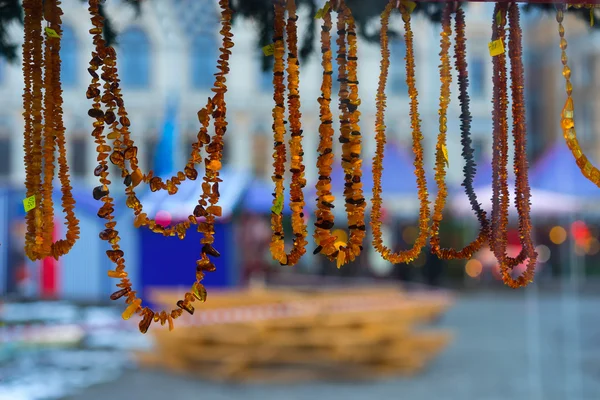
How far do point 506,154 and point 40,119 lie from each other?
1121 mm

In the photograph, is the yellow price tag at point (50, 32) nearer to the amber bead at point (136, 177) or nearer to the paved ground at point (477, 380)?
the amber bead at point (136, 177)

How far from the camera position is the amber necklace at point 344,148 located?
5.69ft

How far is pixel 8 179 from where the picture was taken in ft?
69.2

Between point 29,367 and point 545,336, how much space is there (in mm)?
7306

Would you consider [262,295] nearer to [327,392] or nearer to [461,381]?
[327,392]

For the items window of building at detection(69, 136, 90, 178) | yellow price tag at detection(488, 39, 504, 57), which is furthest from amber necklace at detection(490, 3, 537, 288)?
window of building at detection(69, 136, 90, 178)

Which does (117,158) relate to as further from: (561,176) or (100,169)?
(561,176)

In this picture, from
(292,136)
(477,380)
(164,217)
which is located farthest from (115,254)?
(477,380)

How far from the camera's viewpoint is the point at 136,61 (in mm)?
20969

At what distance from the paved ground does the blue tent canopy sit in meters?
2.04

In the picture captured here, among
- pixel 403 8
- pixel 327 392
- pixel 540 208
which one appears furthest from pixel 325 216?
pixel 540 208

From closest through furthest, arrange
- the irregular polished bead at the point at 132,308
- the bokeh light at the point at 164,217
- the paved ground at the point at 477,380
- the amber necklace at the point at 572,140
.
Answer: the irregular polished bead at the point at 132,308 < the amber necklace at the point at 572,140 < the bokeh light at the point at 164,217 < the paved ground at the point at 477,380

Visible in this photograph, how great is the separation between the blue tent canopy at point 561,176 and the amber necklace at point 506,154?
8102mm

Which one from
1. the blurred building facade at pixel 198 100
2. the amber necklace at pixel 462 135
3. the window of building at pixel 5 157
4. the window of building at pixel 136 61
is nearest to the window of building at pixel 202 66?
the blurred building facade at pixel 198 100
